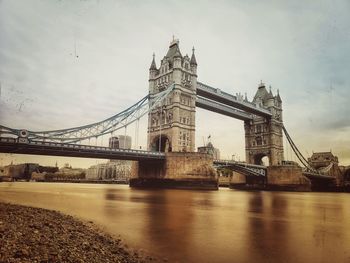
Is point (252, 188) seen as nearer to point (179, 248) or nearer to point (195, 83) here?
point (195, 83)

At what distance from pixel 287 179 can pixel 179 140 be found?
2507cm

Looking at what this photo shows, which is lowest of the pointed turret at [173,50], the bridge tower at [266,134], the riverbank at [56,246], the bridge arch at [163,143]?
the riverbank at [56,246]

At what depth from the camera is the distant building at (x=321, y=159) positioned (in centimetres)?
9119

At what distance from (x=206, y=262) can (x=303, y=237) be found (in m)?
4.13

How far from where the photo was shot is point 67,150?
37031 mm

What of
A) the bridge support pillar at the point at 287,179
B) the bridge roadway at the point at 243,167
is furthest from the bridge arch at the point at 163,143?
the bridge support pillar at the point at 287,179

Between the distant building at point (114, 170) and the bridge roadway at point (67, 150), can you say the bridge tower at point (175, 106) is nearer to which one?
the bridge roadway at point (67, 150)

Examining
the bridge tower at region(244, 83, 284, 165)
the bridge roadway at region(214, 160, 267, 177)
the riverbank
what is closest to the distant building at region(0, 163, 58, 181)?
the bridge tower at region(244, 83, 284, 165)

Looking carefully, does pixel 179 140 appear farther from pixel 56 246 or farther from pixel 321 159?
pixel 321 159

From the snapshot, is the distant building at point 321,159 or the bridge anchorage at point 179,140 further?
the distant building at point 321,159

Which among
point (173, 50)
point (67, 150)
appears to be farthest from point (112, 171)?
point (67, 150)

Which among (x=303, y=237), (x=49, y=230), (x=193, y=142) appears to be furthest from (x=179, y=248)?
(x=193, y=142)

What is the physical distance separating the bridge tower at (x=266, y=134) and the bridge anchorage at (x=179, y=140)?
10.6 inches

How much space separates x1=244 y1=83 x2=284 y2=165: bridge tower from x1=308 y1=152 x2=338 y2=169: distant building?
2394 centimetres
